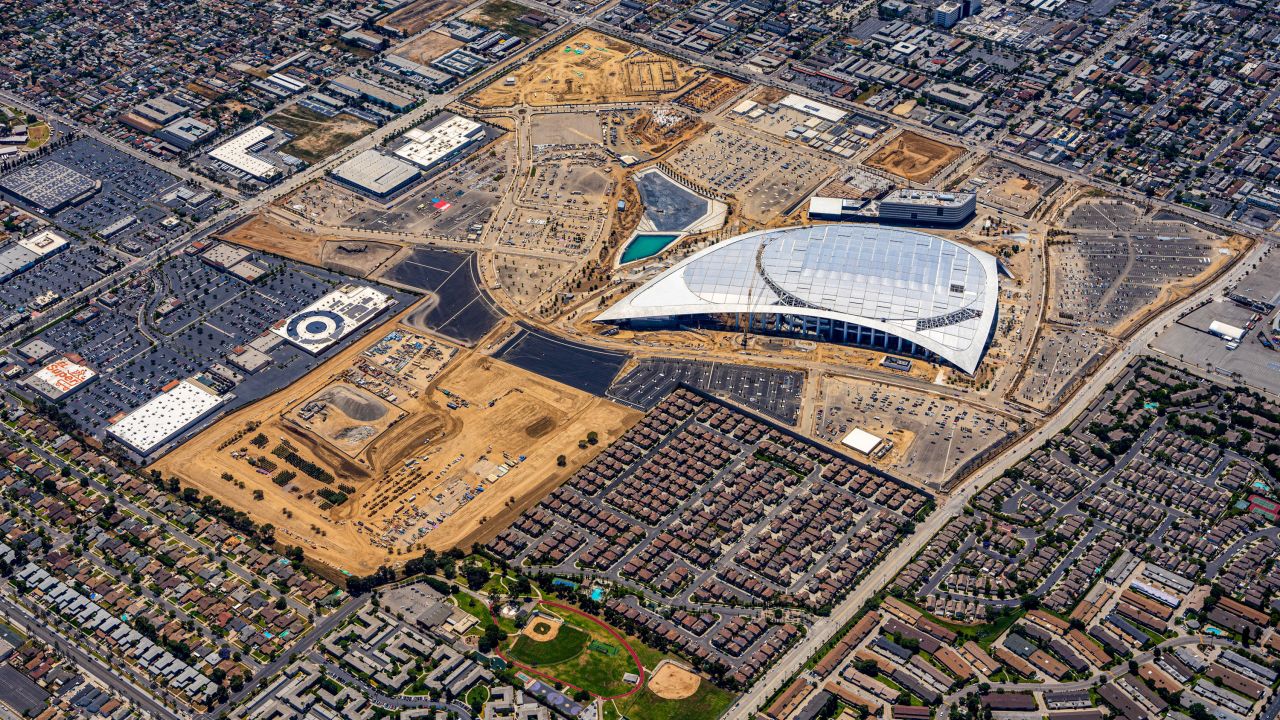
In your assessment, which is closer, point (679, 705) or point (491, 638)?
point (679, 705)

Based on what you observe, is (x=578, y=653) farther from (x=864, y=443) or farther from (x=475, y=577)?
(x=864, y=443)

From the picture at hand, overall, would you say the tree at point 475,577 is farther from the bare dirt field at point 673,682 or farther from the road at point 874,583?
the road at point 874,583

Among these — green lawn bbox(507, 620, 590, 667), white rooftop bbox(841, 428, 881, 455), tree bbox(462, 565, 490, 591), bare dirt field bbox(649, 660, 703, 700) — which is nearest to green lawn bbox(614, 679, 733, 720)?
bare dirt field bbox(649, 660, 703, 700)

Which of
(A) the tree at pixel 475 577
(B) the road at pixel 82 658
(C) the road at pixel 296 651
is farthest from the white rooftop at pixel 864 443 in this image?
(B) the road at pixel 82 658

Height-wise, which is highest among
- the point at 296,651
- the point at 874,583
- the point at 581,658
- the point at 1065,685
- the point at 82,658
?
the point at 82,658

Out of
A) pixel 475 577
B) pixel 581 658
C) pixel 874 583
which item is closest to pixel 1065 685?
pixel 874 583

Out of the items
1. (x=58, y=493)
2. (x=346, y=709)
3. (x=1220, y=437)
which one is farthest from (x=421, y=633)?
(x=1220, y=437)

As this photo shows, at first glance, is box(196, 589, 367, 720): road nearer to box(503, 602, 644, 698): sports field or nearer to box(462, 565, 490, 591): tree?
box(462, 565, 490, 591): tree
